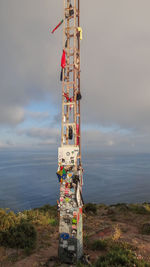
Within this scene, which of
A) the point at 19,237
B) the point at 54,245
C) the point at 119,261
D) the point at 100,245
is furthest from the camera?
the point at 54,245

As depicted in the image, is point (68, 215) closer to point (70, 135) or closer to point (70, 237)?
point (70, 237)

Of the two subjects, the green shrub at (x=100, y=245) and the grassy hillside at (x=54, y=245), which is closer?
the grassy hillside at (x=54, y=245)

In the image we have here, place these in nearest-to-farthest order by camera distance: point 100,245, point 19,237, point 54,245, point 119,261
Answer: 1. point 119,261
2. point 100,245
3. point 19,237
4. point 54,245

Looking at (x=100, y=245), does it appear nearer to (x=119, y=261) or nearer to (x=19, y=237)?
(x=119, y=261)

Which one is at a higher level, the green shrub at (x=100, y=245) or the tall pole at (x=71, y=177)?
the tall pole at (x=71, y=177)

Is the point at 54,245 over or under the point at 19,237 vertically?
under

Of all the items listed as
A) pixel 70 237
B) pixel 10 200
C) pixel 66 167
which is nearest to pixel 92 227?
pixel 70 237

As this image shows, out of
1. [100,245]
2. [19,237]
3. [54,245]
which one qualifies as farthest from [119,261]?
[19,237]

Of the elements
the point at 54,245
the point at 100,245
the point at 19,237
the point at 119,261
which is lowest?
the point at 54,245

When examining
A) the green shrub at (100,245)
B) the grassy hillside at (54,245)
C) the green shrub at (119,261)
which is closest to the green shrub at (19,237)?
the grassy hillside at (54,245)

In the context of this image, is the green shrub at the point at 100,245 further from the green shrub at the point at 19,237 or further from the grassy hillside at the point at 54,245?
the green shrub at the point at 19,237

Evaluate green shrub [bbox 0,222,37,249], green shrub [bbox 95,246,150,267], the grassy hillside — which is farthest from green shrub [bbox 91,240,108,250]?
green shrub [bbox 0,222,37,249]
